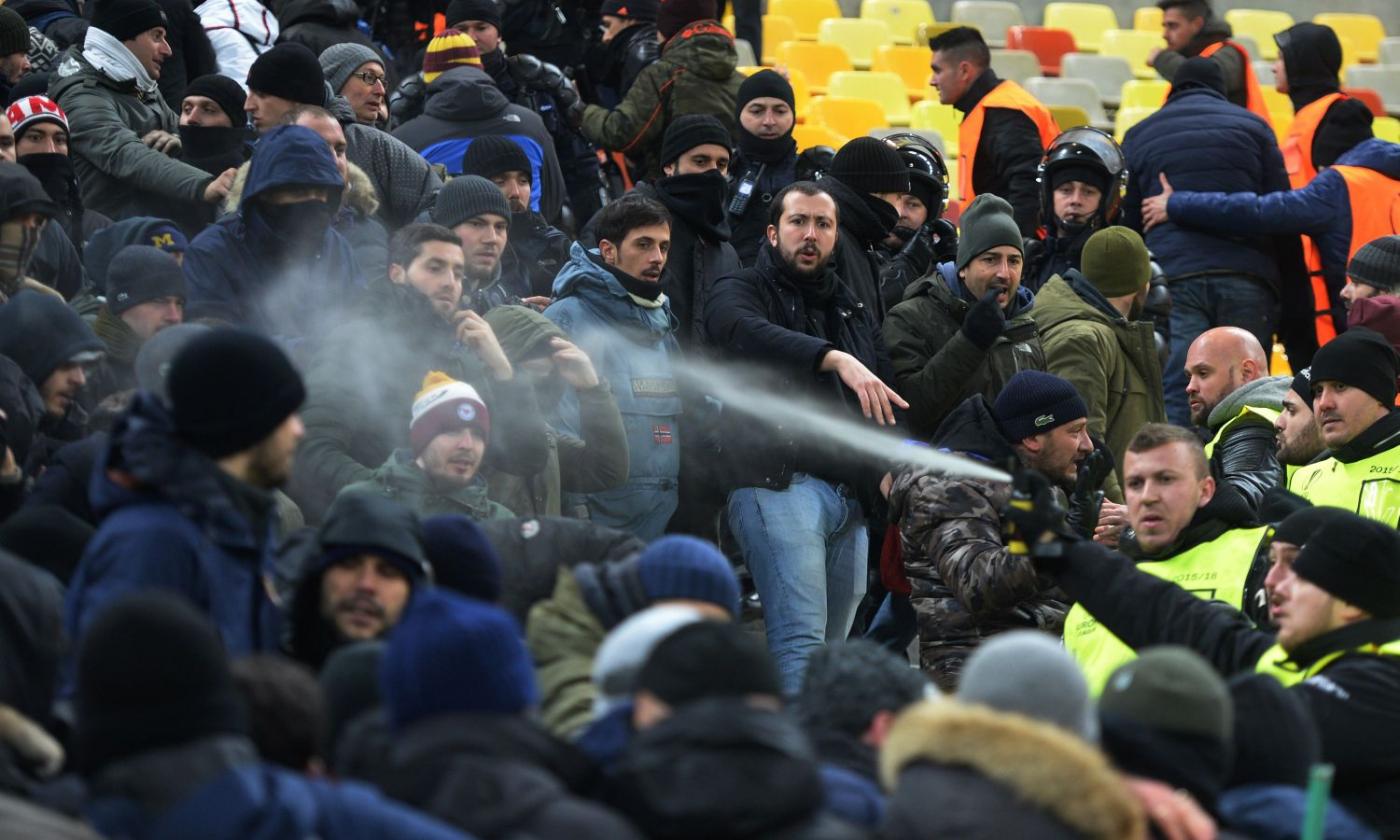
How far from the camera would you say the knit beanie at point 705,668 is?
13.2ft

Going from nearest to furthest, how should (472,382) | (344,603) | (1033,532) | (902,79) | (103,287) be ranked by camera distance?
1. (344,603)
2. (1033,532)
3. (472,382)
4. (103,287)
5. (902,79)

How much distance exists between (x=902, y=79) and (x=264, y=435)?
12.0m

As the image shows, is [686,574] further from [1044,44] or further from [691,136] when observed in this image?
[1044,44]

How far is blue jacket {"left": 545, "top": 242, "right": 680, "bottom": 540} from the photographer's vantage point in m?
7.67

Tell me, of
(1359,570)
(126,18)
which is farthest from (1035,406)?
(126,18)

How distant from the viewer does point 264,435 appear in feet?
15.2

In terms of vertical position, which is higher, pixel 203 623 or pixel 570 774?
pixel 203 623

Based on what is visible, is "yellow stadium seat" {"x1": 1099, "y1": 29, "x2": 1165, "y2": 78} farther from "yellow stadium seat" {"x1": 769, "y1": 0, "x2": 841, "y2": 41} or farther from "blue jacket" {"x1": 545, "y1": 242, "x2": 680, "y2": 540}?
"blue jacket" {"x1": 545, "y1": 242, "x2": 680, "y2": 540}

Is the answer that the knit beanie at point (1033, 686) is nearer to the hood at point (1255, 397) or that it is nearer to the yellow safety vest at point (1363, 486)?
the yellow safety vest at point (1363, 486)

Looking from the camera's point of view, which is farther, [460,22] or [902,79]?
[902,79]

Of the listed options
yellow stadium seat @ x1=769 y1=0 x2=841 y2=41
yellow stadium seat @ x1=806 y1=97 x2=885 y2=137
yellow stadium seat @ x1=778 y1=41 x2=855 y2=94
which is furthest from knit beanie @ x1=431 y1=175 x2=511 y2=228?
yellow stadium seat @ x1=769 y1=0 x2=841 y2=41

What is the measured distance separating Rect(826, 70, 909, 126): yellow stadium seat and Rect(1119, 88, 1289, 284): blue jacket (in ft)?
13.2

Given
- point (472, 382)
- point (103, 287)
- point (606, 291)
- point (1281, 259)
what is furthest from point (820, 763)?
point (1281, 259)

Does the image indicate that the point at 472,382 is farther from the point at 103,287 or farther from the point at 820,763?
the point at 820,763
